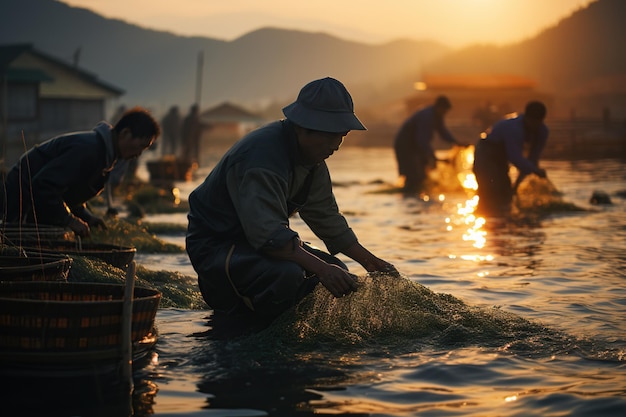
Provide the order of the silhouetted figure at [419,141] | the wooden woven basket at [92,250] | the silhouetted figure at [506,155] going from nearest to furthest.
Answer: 1. the wooden woven basket at [92,250]
2. the silhouetted figure at [506,155]
3. the silhouetted figure at [419,141]

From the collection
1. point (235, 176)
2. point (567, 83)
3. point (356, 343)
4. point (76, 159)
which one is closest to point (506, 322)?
point (356, 343)

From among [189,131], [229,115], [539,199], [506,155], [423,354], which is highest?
[229,115]

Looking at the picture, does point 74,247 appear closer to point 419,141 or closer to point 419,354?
point 419,354

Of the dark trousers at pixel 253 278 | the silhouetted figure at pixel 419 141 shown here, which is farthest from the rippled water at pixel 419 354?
the silhouetted figure at pixel 419 141

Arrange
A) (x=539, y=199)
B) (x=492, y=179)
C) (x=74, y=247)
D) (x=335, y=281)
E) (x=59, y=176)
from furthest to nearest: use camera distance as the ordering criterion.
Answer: (x=539, y=199)
(x=492, y=179)
(x=59, y=176)
(x=74, y=247)
(x=335, y=281)

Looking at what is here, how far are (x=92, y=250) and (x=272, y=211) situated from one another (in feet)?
7.58

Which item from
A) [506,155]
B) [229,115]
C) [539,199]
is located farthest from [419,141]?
[229,115]

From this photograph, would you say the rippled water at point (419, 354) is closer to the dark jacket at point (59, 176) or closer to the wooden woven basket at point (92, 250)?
the wooden woven basket at point (92, 250)

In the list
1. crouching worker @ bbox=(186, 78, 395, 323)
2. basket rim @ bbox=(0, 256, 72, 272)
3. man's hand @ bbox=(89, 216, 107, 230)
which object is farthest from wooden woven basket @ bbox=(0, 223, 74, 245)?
crouching worker @ bbox=(186, 78, 395, 323)

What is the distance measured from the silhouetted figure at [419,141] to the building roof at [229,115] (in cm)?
5263

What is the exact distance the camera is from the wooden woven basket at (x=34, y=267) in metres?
5.11

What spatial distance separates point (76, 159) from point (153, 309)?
114 inches

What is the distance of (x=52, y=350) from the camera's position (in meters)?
4.28

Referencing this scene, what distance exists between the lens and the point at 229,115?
233ft
